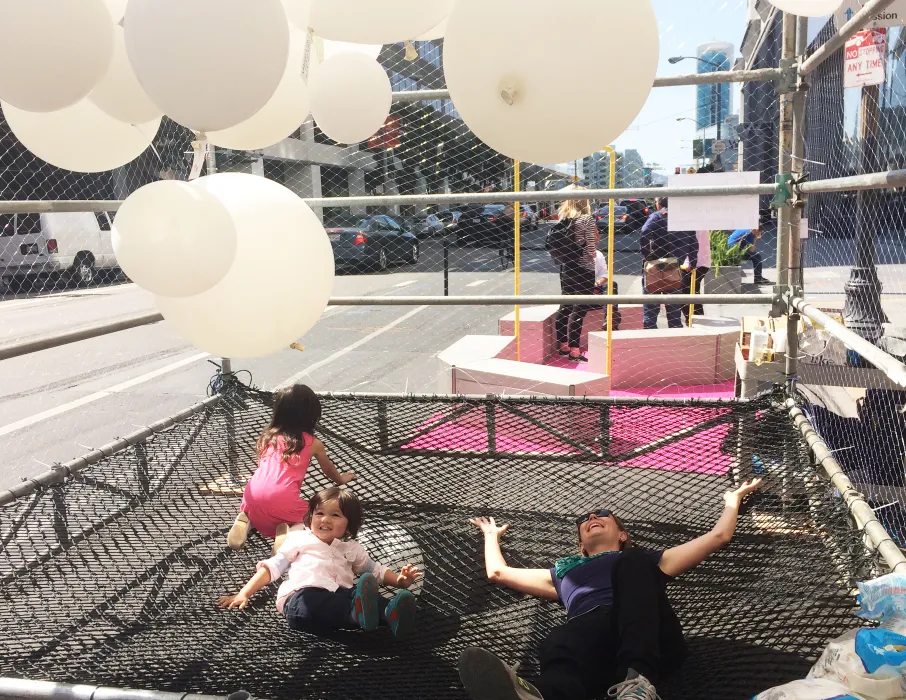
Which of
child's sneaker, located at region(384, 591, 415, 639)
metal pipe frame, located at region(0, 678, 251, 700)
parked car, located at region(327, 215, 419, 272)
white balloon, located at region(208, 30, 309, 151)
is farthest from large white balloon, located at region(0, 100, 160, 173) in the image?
parked car, located at region(327, 215, 419, 272)

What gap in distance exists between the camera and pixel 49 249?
362 inches

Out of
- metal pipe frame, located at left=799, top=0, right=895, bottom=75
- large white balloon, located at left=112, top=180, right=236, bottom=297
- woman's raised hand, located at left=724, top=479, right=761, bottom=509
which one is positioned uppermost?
metal pipe frame, located at left=799, top=0, right=895, bottom=75

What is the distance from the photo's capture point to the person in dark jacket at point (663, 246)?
6859 mm

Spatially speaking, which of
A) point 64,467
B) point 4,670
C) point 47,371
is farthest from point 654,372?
point 47,371

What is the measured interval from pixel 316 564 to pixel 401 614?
380mm

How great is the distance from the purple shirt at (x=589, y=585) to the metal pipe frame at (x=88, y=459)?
81.3 inches

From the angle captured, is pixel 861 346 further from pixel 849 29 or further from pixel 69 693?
pixel 69 693

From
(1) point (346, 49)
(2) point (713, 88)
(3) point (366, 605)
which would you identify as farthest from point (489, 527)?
(2) point (713, 88)

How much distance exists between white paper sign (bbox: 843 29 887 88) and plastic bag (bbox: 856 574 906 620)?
115 inches

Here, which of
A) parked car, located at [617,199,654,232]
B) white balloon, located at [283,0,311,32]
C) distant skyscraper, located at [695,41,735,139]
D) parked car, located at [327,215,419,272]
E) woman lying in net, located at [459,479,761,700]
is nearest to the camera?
woman lying in net, located at [459,479,761,700]

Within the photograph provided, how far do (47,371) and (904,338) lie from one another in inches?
307

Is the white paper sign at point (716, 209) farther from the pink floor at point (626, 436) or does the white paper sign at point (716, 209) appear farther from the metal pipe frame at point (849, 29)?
the pink floor at point (626, 436)

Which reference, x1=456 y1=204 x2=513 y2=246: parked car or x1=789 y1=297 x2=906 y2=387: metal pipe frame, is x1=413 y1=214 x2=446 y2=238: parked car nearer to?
x1=456 y1=204 x2=513 y2=246: parked car

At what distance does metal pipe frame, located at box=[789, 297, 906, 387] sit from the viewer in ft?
6.73
